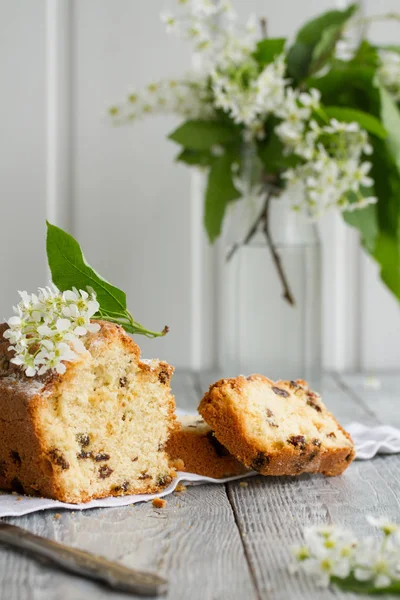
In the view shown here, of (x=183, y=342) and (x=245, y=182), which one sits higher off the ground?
(x=245, y=182)

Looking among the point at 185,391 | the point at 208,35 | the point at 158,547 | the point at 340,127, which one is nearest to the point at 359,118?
the point at 340,127

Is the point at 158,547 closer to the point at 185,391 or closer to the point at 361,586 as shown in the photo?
the point at 361,586

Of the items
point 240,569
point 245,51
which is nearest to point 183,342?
point 245,51

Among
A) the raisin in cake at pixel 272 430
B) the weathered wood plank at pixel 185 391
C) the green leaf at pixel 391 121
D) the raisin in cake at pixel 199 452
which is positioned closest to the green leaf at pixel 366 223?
the green leaf at pixel 391 121

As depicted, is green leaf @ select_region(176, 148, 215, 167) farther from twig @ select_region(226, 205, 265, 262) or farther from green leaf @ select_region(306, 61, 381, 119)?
green leaf @ select_region(306, 61, 381, 119)

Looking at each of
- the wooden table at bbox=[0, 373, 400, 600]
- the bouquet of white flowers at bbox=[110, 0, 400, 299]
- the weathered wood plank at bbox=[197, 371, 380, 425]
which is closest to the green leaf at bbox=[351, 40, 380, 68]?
the bouquet of white flowers at bbox=[110, 0, 400, 299]

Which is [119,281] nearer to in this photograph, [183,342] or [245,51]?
[183,342]
